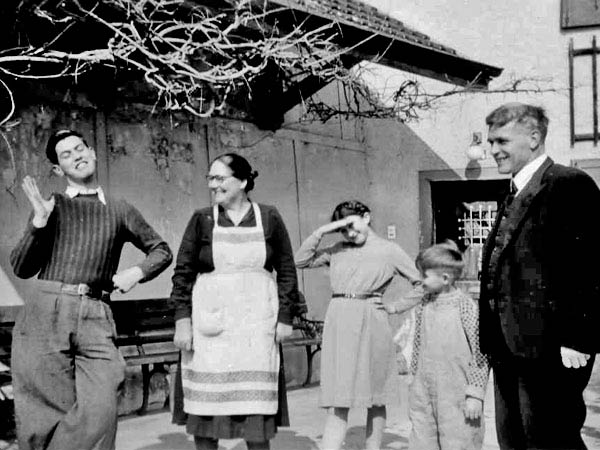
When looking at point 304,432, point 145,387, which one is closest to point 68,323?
point 304,432

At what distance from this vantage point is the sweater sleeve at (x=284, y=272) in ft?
15.3

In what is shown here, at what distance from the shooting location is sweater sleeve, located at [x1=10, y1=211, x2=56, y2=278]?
12.8ft

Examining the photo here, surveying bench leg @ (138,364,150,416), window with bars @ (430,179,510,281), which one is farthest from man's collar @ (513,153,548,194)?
window with bars @ (430,179,510,281)

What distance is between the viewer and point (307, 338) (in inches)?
361

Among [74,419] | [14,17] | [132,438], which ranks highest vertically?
[14,17]

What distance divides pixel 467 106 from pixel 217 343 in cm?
820

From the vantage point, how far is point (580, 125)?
37.3 ft

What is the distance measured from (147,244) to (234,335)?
0.65 metres

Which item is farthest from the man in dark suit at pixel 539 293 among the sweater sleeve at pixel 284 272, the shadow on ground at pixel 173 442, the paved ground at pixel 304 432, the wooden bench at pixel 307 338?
the wooden bench at pixel 307 338

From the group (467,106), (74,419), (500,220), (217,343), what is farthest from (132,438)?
(467,106)

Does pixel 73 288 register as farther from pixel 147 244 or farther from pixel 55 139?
pixel 55 139

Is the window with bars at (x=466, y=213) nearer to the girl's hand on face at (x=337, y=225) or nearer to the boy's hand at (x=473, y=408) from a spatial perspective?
the girl's hand on face at (x=337, y=225)

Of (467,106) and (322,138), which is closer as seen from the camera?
(322,138)

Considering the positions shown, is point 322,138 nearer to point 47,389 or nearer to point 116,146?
point 116,146
